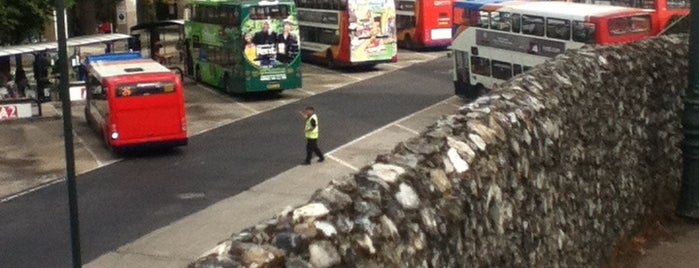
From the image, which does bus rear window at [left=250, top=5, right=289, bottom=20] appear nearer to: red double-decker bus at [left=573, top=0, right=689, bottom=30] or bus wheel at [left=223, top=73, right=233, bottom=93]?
bus wheel at [left=223, top=73, right=233, bottom=93]

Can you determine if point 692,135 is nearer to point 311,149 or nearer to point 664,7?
point 311,149

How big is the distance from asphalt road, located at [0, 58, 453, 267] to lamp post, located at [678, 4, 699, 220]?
32.8 ft

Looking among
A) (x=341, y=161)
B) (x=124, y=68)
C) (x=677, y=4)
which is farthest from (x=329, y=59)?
(x=341, y=161)

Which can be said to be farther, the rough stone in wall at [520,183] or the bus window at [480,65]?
the bus window at [480,65]

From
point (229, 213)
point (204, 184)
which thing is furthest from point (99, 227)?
point (204, 184)

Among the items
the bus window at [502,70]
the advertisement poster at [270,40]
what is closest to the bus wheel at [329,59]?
the advertisement poster at [270,40]

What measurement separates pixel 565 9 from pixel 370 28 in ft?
44.3

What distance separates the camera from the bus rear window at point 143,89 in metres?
25.7

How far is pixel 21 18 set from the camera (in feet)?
121

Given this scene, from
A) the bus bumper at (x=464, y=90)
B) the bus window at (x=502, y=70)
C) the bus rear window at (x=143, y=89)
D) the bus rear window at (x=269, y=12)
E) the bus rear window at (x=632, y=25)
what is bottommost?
the bus bumper at (x=464, y=90)

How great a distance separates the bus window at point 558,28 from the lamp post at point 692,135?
17.9 m

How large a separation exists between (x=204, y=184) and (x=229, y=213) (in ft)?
10.3

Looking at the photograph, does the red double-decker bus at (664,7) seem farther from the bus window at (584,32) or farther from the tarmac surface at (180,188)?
the tarmac surface at (180,188)

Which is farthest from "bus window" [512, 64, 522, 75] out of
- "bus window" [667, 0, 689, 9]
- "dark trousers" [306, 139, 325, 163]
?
"dark trousers" [306, 139, 325, 163]
